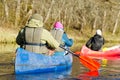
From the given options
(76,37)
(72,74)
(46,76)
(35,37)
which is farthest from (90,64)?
(76,37)

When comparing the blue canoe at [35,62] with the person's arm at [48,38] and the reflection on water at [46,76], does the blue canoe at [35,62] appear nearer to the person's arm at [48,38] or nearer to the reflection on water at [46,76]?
the reflection on water at [46,76]

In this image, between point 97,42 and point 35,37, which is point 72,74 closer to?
point 35,37

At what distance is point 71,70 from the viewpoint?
16234 millimetres

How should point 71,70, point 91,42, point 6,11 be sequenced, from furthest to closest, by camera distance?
point 6,11 < point 91,42 < point 71,70

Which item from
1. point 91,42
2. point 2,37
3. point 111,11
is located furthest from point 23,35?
point 111,11

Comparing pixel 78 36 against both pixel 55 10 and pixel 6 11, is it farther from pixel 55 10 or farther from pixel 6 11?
pixel 6 11

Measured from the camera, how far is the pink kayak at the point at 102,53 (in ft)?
69.2

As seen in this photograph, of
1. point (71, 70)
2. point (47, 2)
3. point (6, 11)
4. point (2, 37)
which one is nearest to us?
point (71, 70)

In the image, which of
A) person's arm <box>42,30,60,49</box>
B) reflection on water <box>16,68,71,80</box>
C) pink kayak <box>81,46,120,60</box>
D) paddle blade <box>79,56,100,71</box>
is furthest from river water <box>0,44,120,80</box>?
pink kayak <box>81,46,120,60</box>

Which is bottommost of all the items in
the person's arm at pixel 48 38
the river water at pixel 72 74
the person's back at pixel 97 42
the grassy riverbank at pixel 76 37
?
the grassy riverbank at pixel 76 37

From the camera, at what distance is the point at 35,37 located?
541 inches

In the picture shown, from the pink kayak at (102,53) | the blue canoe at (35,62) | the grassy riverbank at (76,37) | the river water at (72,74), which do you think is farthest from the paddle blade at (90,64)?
the grassy riverbank at (76,37)

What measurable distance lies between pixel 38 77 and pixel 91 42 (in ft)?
28.6

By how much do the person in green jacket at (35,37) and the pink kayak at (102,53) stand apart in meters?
6.93
